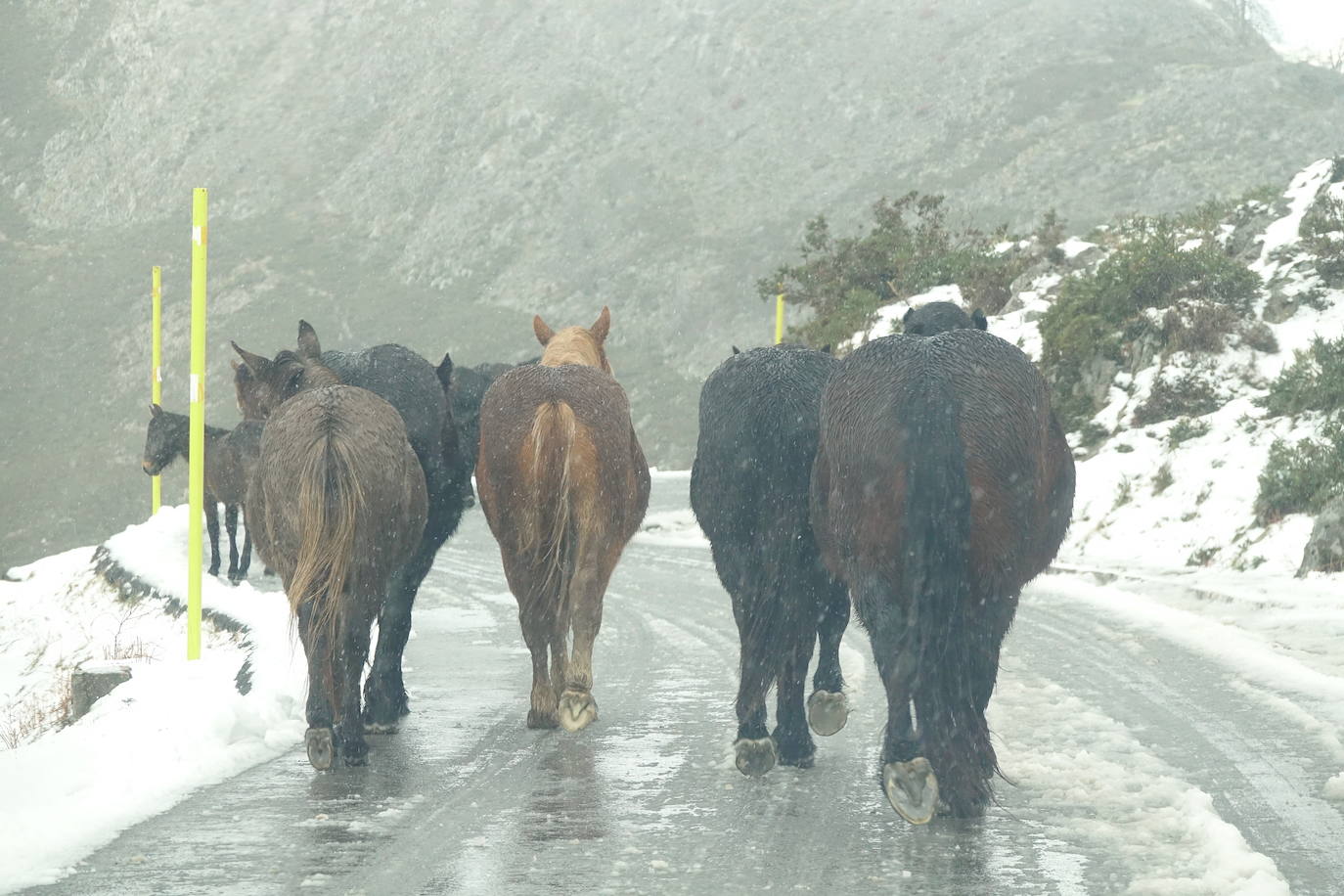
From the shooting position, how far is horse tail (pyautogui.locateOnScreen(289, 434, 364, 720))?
720 cm

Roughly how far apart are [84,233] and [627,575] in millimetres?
81752

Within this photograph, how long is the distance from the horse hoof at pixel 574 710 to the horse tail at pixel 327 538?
120 cm

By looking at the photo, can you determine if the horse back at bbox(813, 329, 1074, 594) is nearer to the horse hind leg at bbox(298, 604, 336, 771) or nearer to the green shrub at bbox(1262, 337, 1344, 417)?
the horse hind leg at bbox(298, 604, 336, 771)

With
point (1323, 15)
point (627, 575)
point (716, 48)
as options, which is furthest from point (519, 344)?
point (1323, 15)

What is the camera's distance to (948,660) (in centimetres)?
589

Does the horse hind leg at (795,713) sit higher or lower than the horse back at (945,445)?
lower

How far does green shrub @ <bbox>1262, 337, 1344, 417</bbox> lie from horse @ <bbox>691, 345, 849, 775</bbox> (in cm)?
1338

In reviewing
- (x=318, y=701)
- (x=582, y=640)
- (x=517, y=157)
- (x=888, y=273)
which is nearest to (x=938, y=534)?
(x=582, y=640)

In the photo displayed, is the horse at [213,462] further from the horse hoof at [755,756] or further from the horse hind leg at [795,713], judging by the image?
the horse hoof at [755,756]

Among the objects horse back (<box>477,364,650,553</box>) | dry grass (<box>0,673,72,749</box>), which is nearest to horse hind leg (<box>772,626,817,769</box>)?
horse back (<box>477,364,650,553</box>)

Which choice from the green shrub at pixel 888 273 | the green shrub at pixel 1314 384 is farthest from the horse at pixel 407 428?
the green shrub at pixel 888 273

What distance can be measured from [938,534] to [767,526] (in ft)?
4.45

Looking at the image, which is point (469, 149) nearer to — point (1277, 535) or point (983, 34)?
point (983, 34)

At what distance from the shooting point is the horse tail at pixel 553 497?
316 inches
